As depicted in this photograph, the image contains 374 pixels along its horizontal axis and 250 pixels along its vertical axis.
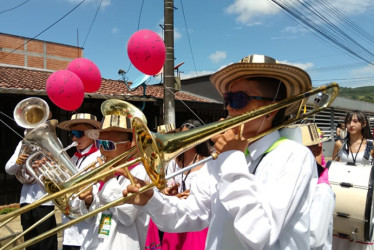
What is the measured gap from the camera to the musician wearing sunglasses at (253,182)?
1.33 m

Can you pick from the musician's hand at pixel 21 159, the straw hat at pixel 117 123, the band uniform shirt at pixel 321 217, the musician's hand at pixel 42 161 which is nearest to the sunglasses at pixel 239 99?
the band uniform shirt at pixel 321 217

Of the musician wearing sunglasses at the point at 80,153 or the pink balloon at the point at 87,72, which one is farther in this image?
the pink balloon at the point at 87,72

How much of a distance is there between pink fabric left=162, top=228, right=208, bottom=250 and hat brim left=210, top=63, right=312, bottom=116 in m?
1.50

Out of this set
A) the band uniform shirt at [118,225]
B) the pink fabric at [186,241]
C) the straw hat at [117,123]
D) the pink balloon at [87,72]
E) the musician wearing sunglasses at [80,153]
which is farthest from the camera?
the pink balloon at [87,72]

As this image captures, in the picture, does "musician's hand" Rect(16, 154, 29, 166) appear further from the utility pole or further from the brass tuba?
the utility pole

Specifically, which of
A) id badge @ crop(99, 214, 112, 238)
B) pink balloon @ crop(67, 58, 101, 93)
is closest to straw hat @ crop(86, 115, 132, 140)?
id badge @ crop(99, 214, 112, 238)

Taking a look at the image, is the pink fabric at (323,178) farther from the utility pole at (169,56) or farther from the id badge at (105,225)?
the utility pole at (169,56)

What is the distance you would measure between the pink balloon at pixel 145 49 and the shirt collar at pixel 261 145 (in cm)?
322

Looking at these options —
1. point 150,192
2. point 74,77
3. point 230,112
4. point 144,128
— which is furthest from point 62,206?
point 74,77

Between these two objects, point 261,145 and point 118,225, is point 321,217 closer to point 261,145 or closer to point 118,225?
point 261,145

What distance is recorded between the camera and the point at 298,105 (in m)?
1.94

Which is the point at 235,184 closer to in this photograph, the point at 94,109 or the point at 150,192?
the point at 150,192

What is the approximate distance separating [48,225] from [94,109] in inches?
205

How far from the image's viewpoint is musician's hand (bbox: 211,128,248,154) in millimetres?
1488
